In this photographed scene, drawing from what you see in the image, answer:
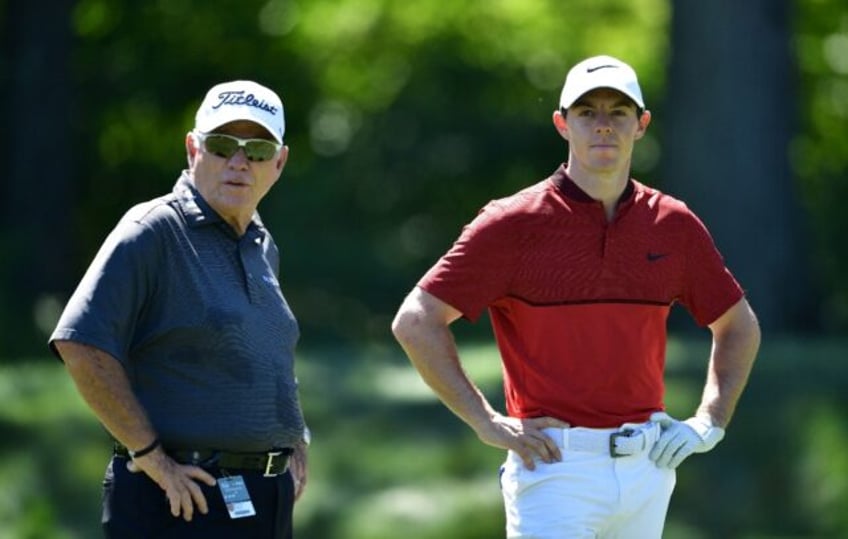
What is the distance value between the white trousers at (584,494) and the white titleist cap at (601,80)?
3.21 ft

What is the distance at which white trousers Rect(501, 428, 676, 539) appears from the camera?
5754 millimetres

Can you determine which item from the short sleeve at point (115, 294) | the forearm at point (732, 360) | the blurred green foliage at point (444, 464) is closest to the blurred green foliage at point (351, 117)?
the blurred green foliage at point (444, 464)

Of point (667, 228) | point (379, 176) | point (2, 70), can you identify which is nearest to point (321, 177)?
point (379, 176)

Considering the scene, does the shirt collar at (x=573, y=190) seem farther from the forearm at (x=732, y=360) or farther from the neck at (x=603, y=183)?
the forearm at (x=732, y=360)

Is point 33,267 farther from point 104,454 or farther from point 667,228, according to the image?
point 667,228

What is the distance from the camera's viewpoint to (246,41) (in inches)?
892

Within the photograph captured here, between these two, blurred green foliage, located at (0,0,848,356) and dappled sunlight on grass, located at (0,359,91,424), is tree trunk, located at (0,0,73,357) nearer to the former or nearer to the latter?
blurred green foliage, located at (0,0,848,356)

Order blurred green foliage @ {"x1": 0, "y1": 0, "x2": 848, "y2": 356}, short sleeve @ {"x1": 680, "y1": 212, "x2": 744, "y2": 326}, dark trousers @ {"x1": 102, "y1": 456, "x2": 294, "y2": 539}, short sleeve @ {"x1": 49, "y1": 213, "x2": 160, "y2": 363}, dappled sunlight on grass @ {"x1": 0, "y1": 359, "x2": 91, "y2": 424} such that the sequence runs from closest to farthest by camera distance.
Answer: short sleeve @ {"x1": 49, "y1": 213, "x2": 160, "y2": 363} → dark trousers @ {"x1": 102, "y1": 456, "x2": 294, "y2": 539} → short sleeve @ {"x1": 680, "y1": 212, "x2": 744, "y2": 326} → dappled sunlight on grass @ {"x1": 0, "y1": 359, "x2": 91, "y2": 424} → blurred green foliage @ {"x1": 0, "y1": 0, "x2": 848, "y2": 356}

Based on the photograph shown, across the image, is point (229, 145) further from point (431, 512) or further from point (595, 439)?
point (431, 512)

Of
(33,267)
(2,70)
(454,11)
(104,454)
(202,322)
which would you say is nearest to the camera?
(202,322)

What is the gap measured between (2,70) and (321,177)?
178 inches

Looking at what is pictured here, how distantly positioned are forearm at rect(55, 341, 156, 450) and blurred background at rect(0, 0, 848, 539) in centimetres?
545

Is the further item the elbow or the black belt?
the elbow

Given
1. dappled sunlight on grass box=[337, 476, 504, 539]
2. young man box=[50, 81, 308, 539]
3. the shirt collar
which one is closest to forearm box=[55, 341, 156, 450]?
young man box=[50, 81, 308, 539]
